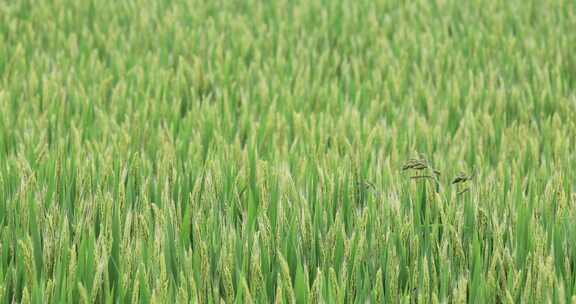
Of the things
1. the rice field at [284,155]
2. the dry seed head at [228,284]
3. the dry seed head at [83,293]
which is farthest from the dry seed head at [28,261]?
the dry seed head at [228,284]

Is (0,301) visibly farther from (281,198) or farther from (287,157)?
(287,157)

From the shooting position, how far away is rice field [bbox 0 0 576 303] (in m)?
1.62

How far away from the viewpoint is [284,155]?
227 cm

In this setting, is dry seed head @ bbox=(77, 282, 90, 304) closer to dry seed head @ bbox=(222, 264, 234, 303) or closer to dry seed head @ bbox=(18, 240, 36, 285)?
dry seed head @ bbox=(18, 240, 36, 285)

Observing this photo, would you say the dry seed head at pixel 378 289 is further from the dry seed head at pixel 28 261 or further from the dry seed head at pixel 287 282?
the dry seed head at pixel 28 261

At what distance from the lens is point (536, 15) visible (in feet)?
15.1

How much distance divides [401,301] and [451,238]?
30 cm

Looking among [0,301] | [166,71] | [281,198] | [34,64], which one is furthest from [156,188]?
[34,64]

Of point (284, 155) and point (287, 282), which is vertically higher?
point (284, 155)

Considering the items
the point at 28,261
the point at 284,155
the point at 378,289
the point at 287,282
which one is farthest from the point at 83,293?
the point at 284,155

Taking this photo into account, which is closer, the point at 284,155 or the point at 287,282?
the point at 287,282

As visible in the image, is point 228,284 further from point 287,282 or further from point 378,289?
point 378,289

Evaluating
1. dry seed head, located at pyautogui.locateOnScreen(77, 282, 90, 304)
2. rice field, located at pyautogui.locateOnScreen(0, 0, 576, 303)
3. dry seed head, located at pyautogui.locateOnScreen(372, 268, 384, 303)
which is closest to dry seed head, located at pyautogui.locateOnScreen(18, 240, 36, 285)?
rice field, located at pyautogui.locateOnScreen(0, 0, 576, 303)

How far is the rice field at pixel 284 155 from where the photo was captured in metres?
1.62
